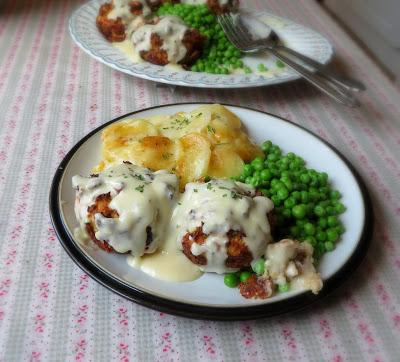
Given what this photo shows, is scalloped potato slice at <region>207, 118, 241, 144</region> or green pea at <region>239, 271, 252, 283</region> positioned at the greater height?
green pea at <region>239, 271, 252, 283</region>

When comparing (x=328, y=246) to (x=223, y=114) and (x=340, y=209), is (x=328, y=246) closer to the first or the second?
(x=340, y=209)

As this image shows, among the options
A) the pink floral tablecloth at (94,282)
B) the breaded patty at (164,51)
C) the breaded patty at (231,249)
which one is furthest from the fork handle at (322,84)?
the breaded patty at (231,249)

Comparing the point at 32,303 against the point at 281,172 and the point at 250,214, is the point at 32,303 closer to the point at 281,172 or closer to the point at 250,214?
the point at 250,214

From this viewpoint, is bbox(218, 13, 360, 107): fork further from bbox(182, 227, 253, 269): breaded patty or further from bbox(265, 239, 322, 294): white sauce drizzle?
bbox(182, 227, 253, 269): breaded patty

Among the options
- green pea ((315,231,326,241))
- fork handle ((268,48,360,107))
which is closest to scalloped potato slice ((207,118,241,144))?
green pea ((315,231,326,241))

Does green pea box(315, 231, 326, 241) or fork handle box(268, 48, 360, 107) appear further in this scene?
fork handle box(268, 48, 360, 107)

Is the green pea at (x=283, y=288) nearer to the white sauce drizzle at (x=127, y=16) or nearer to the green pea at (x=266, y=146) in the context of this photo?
the green pea at (x=266, y=146)

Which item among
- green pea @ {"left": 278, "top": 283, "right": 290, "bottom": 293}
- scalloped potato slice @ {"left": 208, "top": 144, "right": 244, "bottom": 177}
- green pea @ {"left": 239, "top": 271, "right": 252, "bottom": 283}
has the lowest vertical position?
scalloped potato slice @ {"left": 208, "top": 144, "right": 244, "bottom": 177}
